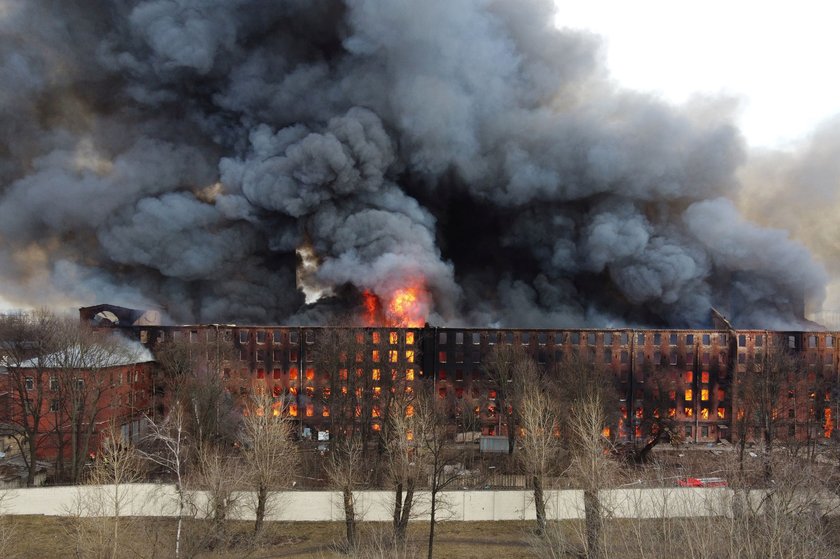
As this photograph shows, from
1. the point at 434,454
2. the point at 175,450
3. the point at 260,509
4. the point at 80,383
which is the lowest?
the point at 260,509

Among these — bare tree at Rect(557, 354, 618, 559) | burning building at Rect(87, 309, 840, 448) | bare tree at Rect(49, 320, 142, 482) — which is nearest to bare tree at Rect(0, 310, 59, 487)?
bare tree at Rect(49, 320, 142, 482)

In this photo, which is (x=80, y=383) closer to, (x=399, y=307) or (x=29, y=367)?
(x=29, y=367)

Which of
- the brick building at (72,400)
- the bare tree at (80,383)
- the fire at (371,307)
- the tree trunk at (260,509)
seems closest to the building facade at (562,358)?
the brick building at (72,400)

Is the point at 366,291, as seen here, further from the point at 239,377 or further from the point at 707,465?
the point at 707,465

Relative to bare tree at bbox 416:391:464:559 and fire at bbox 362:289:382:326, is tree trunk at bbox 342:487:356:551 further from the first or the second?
fire at bbox 362:289:382:326

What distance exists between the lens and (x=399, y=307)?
54.9 m

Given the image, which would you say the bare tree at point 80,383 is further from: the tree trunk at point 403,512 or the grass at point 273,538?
the tree trunk at point 403,512

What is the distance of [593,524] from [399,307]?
34138mm

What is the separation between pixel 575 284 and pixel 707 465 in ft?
89.0

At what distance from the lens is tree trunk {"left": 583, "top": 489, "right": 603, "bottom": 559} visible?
20.2 metres

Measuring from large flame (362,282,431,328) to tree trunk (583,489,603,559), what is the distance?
3195cm

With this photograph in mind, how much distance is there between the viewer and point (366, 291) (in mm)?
55750

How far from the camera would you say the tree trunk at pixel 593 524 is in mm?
20250

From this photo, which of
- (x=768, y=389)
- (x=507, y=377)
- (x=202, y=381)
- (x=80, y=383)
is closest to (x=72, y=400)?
(x=80, y=383)
